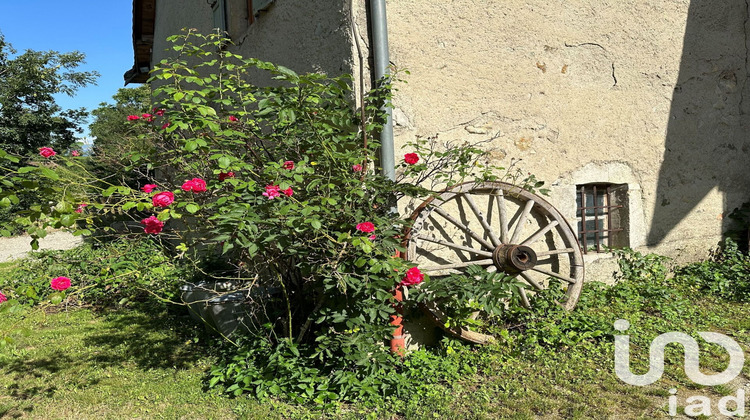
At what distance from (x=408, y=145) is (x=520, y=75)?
1.16 meters

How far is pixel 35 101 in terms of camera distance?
738 inches

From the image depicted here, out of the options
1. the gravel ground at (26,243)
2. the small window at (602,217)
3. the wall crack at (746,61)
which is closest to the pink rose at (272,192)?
the small window at (602,217)

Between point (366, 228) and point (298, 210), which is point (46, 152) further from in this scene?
point (366, 228)

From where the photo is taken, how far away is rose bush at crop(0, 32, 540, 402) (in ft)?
8.95

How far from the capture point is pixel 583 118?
4.34m

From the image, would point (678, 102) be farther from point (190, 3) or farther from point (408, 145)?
point (190, 3)

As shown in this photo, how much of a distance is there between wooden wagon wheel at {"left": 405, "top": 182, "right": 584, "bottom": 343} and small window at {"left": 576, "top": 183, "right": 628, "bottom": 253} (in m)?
0.59

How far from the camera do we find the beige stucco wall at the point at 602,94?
374cm

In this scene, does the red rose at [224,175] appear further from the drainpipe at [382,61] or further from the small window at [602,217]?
the small window at [602,217]

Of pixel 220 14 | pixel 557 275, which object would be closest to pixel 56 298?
pixel 557 275

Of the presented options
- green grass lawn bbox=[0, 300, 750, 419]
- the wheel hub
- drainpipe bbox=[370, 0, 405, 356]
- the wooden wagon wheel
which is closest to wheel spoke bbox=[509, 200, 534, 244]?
the wooden wagon wheel

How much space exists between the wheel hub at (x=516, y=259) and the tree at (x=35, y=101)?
18.6m

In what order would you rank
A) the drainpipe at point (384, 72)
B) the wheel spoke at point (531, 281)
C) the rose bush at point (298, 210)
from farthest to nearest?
the wheel spoke at point (531, 281), the drainpipe at point (384, 72), the rose bush at point (298, 210)

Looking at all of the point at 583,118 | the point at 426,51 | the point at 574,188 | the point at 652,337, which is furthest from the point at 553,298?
the point at 426,51
